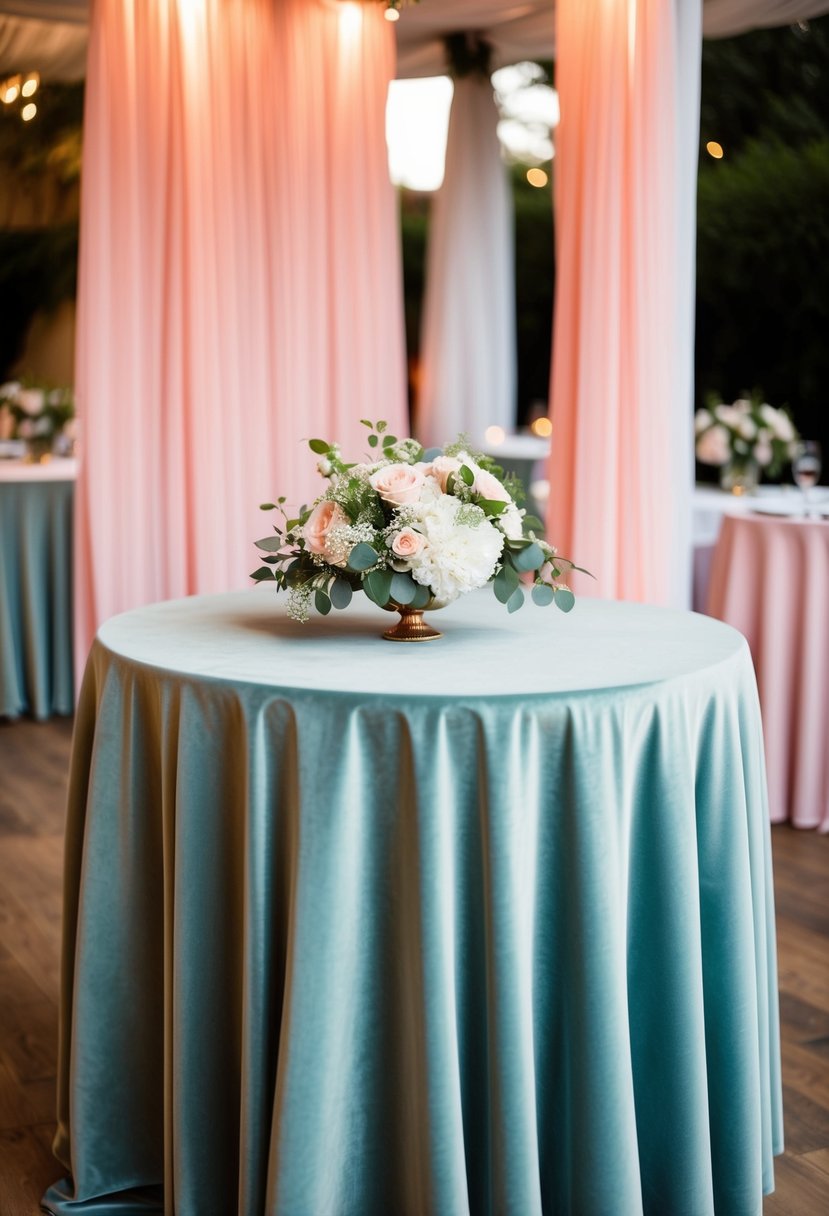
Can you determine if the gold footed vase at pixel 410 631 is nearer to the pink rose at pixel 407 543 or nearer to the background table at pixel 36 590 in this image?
the pink rose at pixel 407 543

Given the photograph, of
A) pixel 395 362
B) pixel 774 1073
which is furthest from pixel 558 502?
pixel 774 1073

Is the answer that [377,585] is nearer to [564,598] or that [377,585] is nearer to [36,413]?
[564,598]

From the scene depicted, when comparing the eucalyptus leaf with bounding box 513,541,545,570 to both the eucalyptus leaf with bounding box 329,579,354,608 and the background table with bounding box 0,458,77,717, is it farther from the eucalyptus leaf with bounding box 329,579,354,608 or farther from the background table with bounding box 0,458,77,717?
the background table with bounding box 0,458,77,717

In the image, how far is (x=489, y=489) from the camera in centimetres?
217

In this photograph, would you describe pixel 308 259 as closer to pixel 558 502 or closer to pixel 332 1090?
pixel 558 502

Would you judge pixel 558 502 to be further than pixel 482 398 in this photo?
No

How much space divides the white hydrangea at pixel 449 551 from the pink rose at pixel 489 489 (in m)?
0.05

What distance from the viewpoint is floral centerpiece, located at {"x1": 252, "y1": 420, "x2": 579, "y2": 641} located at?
2113mm

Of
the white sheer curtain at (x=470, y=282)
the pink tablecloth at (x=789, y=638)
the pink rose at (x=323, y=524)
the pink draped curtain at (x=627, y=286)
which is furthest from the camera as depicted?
the white sheer curtain at (x=470, y=282)

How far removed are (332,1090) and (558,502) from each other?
9.62ft

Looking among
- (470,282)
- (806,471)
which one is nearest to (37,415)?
(470,282)

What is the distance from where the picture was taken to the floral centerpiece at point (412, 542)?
2.11 meters

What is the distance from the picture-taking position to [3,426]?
630 centimetres

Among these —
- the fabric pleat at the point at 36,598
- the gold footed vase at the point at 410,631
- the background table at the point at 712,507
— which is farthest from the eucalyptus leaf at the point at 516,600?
the fabric pleat at the point at 36,598
